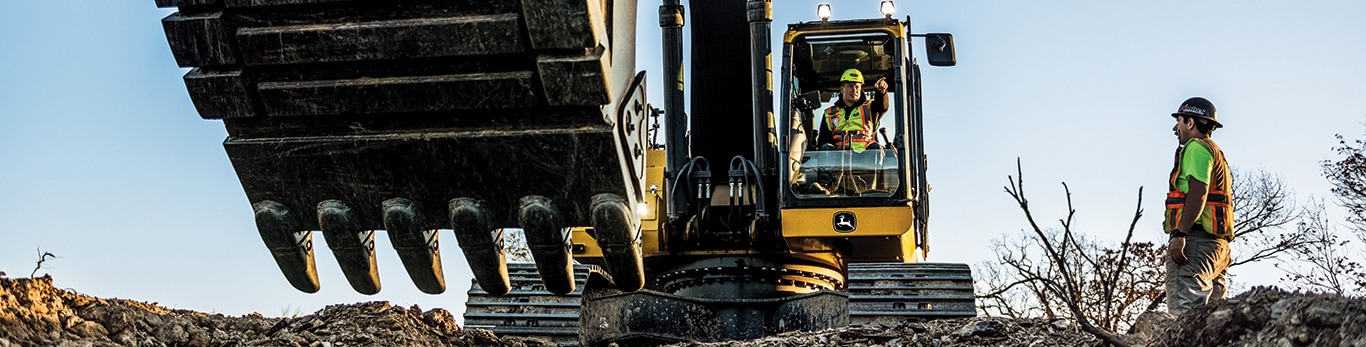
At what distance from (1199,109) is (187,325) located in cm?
393

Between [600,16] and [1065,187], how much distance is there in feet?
5.80

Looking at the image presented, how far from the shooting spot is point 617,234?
4.36 meters

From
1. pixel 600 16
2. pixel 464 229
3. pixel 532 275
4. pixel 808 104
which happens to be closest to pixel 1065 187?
pixel 600 16

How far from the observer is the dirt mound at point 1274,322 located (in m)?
3.24

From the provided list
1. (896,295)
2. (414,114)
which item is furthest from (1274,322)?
(896,295)

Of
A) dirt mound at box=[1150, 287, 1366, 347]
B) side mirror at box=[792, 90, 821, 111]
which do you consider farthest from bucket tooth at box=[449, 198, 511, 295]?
side mirror at box=[792, 90, 821, 111]

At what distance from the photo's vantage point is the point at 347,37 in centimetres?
397

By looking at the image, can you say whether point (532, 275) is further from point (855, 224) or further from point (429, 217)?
point (429, 217)

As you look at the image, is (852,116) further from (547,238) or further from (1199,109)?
(547,238)

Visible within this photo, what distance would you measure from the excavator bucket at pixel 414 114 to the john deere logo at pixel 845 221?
7.66 ft

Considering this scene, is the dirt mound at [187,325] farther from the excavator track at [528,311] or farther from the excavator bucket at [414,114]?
the excavator track at [528,311]

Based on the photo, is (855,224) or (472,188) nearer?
(472,188)

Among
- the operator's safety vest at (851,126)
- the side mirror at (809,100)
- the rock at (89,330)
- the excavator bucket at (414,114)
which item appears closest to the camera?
the excavator bucket at (414,114)

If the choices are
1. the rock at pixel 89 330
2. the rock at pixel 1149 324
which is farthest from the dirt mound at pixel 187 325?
the rock at pixel 1149 324
